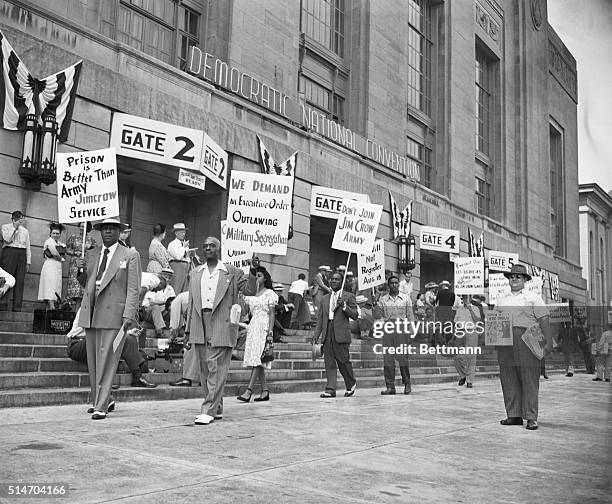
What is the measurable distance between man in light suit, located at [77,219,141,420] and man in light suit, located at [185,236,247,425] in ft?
2.29

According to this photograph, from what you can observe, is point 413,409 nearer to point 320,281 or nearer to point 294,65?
point 320,281

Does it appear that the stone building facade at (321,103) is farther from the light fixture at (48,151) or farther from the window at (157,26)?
the light fixture at (48,151)

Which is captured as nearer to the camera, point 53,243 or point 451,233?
point 53,243

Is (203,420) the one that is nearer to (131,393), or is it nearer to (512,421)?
(131,393)

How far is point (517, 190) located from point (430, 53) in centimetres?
1167

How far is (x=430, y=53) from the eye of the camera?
115ft

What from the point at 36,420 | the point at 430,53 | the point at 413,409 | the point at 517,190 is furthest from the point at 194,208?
the point at 517,190

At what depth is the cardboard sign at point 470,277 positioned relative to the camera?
2073 centimetres

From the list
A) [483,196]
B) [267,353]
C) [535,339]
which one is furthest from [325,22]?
[535,339]

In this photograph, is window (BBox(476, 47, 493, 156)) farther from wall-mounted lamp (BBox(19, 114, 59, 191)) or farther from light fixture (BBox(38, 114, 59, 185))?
wall-mounted lamp (BBox(19, 114, 59, 191))

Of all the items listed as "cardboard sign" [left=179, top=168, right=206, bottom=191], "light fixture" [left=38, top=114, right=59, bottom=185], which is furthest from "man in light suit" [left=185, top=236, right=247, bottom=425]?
"cardboard sign" [left=179, top=168, right=206, bottom=191]

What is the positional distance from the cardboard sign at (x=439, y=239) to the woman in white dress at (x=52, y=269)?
60.8 feet

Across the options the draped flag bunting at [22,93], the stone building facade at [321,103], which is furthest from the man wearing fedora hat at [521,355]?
the draped flag bunting at [22,93]

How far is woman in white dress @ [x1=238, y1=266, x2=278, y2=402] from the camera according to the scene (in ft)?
33.3
